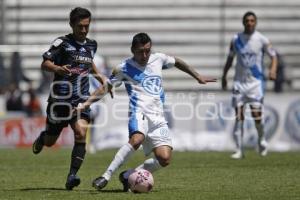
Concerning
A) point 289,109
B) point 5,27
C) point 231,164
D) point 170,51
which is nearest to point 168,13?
point 170,51

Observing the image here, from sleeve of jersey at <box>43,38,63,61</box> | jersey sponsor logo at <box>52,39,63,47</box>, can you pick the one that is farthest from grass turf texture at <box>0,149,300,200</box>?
jersey sponsor logo at <box>52,39,63,47</box>

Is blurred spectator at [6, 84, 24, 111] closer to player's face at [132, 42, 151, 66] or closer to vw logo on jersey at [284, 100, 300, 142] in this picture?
vw logo on jersey at [284, 100, 300, 142]

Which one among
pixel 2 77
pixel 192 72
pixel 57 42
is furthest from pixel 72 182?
pixel 2 77

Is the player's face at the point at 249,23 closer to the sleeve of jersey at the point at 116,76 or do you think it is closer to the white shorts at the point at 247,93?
the white shorts at the point at 247,93

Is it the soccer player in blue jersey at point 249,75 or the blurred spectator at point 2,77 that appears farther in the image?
the blurred spectator at point 2,77

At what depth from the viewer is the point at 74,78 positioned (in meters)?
11.8

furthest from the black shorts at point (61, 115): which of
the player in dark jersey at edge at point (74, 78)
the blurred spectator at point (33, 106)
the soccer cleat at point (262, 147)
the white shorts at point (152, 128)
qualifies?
the blurred spectator at point (33, 106)

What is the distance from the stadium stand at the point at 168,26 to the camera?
27.2 metres

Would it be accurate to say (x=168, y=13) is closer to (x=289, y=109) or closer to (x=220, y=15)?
(x=220, y=15)

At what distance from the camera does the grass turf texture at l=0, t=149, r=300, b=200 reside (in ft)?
35.1

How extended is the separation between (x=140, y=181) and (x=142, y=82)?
1.32 meters

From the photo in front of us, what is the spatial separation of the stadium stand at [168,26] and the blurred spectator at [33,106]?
316 centimetres

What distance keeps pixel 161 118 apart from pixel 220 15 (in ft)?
53.9

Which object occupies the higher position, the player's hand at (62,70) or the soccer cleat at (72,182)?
the player's hand at (62,70)
